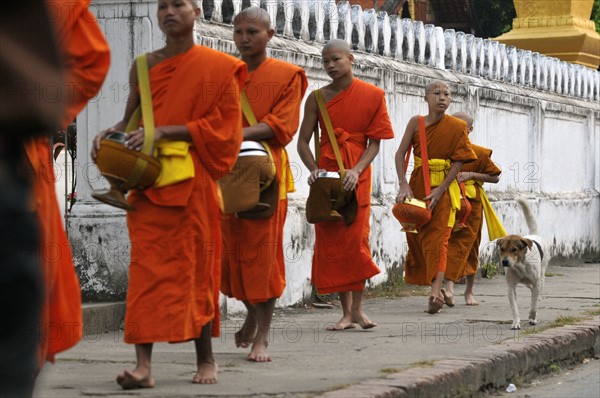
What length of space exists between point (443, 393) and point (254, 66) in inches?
84.8

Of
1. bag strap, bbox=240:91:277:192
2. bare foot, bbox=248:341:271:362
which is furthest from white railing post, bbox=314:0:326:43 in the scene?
bare foot, bbox=248:341:271:362

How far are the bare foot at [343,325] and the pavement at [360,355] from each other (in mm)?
115

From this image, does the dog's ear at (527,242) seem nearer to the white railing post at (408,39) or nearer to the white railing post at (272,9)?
the white railing post at (272,9)

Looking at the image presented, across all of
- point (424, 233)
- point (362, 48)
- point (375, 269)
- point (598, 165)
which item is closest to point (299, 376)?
point (375, 269)

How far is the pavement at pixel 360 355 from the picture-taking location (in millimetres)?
6059

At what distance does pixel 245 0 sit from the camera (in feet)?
32.2

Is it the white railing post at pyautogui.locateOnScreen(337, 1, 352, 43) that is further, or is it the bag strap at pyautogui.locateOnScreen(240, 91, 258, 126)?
the white railing post at pyautogui.locateOnScreen(337, 1, 352, 43)

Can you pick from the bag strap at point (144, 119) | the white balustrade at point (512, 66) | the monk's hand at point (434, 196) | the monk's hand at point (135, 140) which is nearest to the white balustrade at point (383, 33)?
the monk's hand at point (434, 196)

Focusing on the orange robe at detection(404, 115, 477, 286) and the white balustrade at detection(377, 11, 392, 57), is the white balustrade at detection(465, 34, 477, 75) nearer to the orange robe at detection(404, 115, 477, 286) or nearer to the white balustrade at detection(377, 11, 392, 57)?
the white balustrade at detection(377, 11, 392, 57)

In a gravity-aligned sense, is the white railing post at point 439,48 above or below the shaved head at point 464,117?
above

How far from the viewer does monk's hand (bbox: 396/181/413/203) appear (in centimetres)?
1009

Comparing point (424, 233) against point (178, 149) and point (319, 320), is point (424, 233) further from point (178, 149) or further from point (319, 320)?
point (178, 149)

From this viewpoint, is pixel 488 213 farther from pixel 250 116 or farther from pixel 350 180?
pixel 250 116

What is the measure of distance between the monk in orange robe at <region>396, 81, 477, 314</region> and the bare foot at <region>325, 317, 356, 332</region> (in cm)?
163
